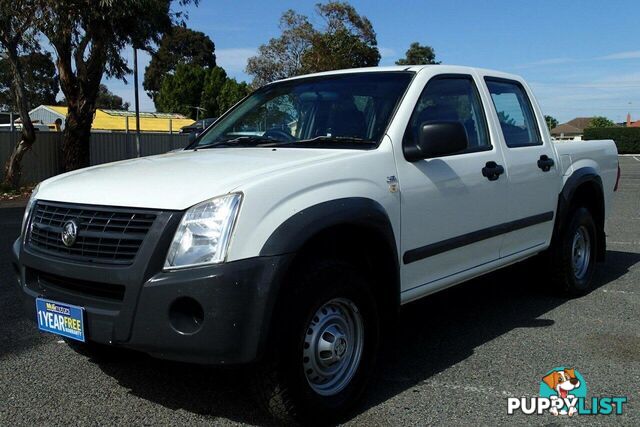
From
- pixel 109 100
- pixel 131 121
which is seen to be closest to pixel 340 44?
pixel 131 121

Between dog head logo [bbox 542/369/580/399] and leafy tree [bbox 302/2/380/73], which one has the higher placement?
leafy tree [bbox 302/2/380/73]

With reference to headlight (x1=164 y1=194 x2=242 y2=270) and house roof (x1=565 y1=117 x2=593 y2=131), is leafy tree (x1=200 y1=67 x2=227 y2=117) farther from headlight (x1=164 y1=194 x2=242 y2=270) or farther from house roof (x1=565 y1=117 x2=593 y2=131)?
house roof (x1=565 y1=117 x2=593 y2=131)

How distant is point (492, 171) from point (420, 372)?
1.42 m

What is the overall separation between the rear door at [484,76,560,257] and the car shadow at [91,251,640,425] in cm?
62

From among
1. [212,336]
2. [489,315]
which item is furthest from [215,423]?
[489,315]

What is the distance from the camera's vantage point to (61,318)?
122 inches

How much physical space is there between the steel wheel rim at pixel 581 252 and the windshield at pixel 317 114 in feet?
8.70

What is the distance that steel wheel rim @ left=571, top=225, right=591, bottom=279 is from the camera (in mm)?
5738

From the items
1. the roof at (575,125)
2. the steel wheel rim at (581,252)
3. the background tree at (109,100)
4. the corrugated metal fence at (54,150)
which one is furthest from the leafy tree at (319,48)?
the roof at (575,125)

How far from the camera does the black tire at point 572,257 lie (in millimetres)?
5410

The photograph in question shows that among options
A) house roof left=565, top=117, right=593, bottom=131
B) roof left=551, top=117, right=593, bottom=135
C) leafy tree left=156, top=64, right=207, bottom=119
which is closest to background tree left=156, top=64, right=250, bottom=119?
leafy tree left=156, top=64, right=207, bottom=119

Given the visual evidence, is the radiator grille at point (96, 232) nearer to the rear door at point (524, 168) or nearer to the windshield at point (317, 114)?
the windshield at point (317, 114)

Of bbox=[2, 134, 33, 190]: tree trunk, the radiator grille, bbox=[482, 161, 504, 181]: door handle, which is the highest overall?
bbox=[482, 161, 504, 181]: door handle

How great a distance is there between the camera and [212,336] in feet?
8.88
